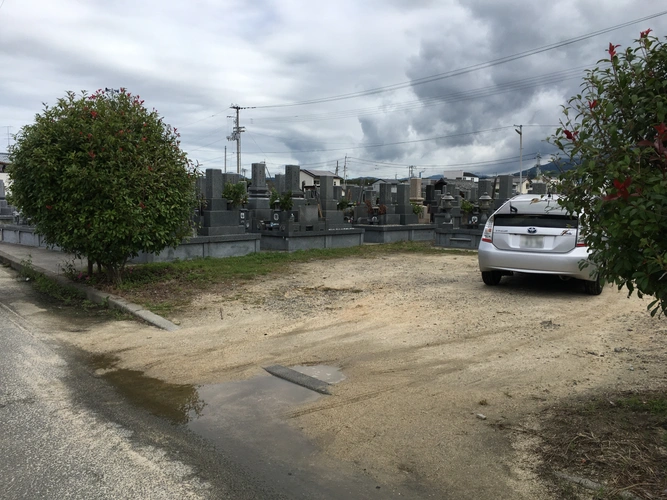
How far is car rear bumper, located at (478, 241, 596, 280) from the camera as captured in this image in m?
8.01

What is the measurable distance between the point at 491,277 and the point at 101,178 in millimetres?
6631

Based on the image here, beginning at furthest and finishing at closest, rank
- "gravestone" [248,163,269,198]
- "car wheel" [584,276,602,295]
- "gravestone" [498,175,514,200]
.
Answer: "gravestone" [248,163,269,198] < "gravestone" [498,175,514,200] < "car wheel" [584,276,602,295]

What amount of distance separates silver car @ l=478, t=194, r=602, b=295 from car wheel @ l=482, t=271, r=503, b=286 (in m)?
0.19

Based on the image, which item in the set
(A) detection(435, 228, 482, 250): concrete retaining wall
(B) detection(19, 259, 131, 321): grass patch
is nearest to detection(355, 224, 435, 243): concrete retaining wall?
(A) detection(435, 228, 482, 250): concrete retaining wall

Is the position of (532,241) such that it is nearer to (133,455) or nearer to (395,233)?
(133,455)

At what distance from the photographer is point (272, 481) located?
322 cm

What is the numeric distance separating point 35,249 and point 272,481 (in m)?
16.1

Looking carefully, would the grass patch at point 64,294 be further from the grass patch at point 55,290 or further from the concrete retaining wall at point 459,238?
the concrete retaining wall at point 459,238

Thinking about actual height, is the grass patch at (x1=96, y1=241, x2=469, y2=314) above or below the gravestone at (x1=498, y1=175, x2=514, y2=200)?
below

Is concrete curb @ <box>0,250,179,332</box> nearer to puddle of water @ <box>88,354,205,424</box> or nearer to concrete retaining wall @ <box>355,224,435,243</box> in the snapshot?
puddle of water @ <box>88,354,205,424</box>

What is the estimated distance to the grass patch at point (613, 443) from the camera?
297 cm

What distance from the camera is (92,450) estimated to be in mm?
3613

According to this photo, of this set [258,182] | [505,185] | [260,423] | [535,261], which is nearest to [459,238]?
[505,185]

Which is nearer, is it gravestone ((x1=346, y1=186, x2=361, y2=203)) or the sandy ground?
the sandy ground
